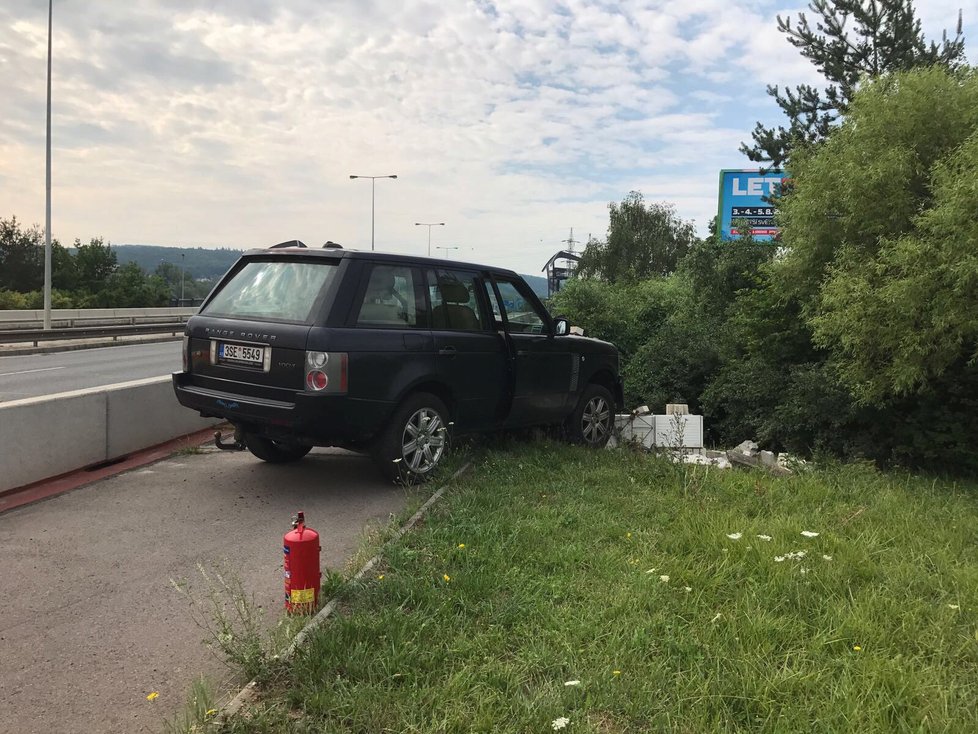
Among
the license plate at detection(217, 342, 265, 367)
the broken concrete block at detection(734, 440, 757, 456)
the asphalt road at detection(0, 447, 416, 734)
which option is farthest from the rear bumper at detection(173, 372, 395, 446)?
the broken concrete block at detection(734, 440, 757, 456)

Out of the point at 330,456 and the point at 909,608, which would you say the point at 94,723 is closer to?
the point at 909,608

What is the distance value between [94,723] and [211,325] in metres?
3.54

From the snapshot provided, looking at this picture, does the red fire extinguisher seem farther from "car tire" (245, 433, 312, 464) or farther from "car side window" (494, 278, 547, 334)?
"car side window" (494, 278, 547, 334)

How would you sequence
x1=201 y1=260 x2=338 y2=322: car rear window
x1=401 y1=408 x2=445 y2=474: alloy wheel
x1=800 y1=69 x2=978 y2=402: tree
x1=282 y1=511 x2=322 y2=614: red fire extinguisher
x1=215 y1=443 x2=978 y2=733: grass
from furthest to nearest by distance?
x1=800 y1=69 x2=978 y2=402: tree, x1=401 y1=408 x2=445 y2=474: alloy wheel, x1=201 y1=260 x2=338 y2=322: car rear window, x1=282 y1=511 x2=322 y2=614: red fire extinguisher, x1=215 y1=443 x2=978 y2=733: grass

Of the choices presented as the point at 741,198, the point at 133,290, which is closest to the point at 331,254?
the point at 741,198

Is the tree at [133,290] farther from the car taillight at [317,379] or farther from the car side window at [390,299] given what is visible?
the car taillight at [317,379]

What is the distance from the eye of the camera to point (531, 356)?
720 centimetres

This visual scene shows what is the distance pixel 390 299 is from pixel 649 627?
349 centimetres

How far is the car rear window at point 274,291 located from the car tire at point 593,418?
3.55 m

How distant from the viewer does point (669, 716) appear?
8.39 feet

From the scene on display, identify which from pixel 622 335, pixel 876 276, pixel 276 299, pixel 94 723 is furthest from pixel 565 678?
pixel 622 335

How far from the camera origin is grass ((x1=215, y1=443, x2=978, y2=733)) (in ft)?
8.50

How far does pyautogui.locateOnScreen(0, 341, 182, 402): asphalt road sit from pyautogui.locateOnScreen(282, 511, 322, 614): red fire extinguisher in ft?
33.3

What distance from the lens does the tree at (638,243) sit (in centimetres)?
4941
